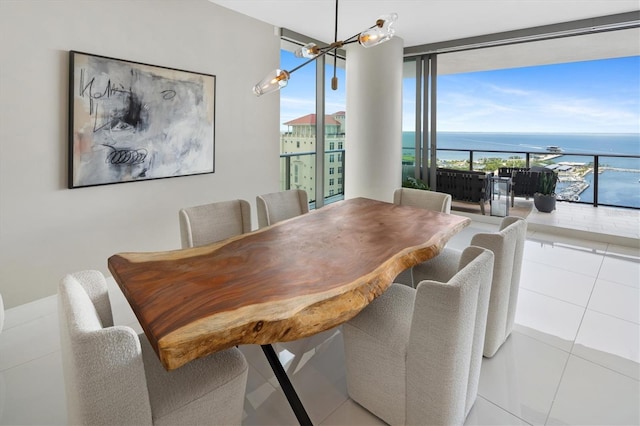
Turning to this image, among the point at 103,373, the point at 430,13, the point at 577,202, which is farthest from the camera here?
the point at 577,202

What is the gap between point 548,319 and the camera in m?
2.53

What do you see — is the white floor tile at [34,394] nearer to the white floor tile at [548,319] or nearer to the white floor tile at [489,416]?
the white floor tile at [489,416]

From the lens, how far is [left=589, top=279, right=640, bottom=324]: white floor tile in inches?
103

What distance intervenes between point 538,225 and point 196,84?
191 inches

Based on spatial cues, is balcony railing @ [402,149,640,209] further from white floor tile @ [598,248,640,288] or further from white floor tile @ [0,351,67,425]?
white floor tile @ [0,351,67,425]

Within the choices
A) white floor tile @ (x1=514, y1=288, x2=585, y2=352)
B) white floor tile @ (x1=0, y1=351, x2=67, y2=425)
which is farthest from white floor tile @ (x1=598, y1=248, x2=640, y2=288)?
white floor tile @ (x1=0, y1=351, x2=67, y2=425)

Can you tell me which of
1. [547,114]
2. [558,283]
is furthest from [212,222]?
[547,114]

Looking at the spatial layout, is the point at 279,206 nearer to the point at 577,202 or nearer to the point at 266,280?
the point at 266,280

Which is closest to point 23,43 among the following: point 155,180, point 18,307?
point 155,180

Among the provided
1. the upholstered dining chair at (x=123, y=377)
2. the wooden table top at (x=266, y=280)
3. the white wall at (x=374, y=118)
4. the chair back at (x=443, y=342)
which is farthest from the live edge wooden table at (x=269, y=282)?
the white wall at (x=374, y=118)

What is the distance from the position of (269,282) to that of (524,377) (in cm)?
154

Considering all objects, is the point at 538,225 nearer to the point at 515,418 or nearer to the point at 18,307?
the point at 515,418

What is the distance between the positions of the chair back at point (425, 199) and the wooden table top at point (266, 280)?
72 centimetres

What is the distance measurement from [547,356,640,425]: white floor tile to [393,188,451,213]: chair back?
1462 millimetres
